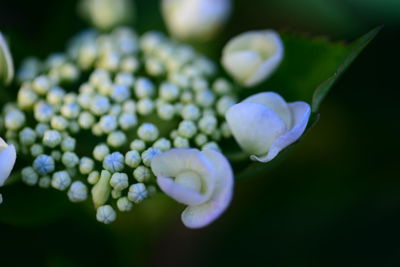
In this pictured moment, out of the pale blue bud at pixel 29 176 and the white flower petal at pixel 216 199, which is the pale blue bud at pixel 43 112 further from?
the white flower petal at pixel 216 199

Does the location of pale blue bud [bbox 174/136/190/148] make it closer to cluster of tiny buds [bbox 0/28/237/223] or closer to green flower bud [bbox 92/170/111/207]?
cluster of tiny buds [bbox 0/28/237/223]

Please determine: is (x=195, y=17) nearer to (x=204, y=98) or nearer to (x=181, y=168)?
(x=204, y=98)

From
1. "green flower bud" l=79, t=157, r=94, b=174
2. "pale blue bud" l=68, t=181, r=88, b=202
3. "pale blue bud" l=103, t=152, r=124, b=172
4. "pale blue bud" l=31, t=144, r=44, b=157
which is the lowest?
"pale blue bud" l=68, t=181, r=88, b=202

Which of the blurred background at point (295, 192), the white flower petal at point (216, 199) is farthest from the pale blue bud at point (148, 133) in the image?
the blurred background at point (295, 192)

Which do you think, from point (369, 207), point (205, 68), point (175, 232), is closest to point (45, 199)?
point (205, 68)

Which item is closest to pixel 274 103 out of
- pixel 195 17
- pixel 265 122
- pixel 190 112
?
pixel 265 122

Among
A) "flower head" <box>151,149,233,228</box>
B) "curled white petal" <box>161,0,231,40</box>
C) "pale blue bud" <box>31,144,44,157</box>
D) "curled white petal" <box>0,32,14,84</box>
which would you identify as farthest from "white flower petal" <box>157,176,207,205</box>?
"curled white petal" <box>161,0,231,40</box>

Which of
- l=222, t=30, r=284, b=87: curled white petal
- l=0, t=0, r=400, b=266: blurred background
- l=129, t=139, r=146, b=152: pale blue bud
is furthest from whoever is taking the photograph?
l=0, t=0, r=400, b=266: blurred background
